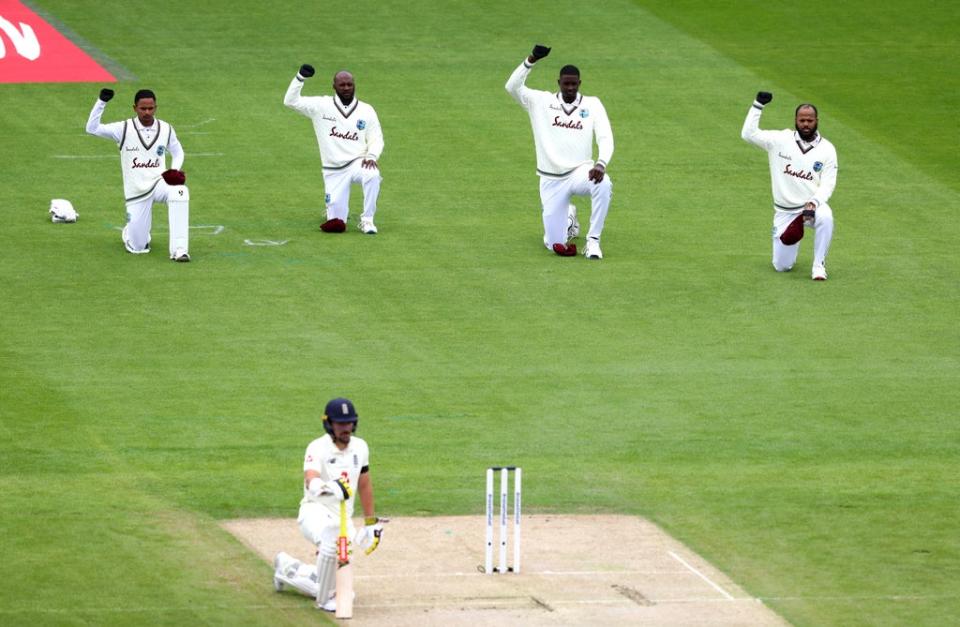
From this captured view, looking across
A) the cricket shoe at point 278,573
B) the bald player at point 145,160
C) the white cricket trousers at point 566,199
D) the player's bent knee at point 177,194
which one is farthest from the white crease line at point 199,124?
the cricket shoe at point 278,573

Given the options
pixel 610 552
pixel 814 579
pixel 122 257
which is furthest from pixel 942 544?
pixel 122 257

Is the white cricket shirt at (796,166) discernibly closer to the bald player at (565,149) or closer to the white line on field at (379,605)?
the bald player at (565,149)

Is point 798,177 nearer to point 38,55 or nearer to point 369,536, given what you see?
point 369,536

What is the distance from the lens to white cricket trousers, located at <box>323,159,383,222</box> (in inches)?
951

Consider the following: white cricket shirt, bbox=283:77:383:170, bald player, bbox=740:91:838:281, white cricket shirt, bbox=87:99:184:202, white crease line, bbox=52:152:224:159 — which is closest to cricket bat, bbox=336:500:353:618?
white cricket shirt, bbox=87:99:184:202

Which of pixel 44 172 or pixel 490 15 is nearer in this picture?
pixel 44 172

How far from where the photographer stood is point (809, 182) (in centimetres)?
2278

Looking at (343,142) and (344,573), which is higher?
(343,142)

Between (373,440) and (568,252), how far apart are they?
6.93 meters

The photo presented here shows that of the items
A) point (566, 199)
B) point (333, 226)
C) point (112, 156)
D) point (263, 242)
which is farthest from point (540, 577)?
point (112, 156)

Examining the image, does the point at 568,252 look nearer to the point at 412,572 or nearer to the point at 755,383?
the point at 755,383

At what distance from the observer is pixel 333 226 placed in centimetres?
2444

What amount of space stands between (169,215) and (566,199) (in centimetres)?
477

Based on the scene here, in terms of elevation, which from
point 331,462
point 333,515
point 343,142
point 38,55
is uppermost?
point 38,55
